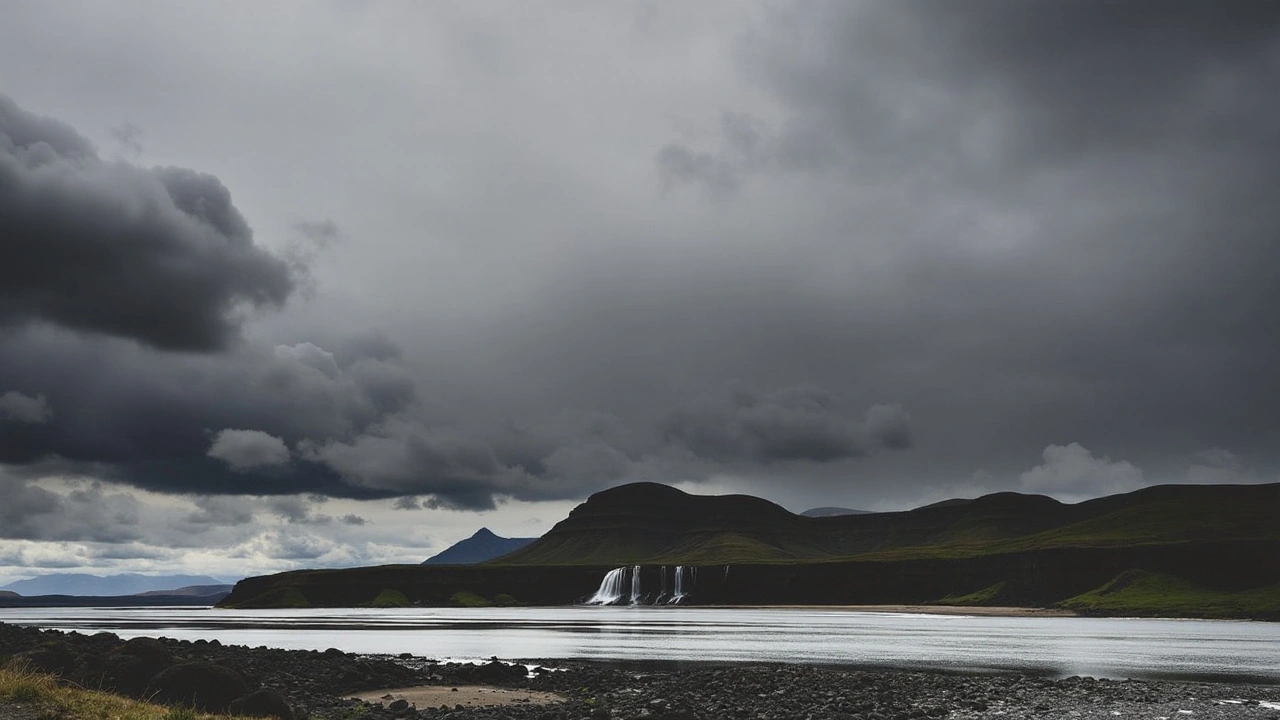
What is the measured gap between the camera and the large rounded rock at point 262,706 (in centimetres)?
2939

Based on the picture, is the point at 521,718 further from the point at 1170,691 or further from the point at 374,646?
the point at 374,646

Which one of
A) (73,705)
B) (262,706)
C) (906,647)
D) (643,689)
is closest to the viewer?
(73,705)

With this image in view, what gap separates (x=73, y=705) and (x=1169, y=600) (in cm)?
18339

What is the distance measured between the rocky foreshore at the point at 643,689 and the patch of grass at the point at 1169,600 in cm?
12492

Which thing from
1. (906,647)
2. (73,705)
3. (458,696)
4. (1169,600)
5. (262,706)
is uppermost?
(73,705)

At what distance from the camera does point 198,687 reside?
1268 inches

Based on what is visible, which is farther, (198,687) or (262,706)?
(198,687)

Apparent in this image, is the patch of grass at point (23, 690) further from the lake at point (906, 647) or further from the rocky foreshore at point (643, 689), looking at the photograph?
the lake at point (906, 647)

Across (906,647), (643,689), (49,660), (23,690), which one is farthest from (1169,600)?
(23,690)

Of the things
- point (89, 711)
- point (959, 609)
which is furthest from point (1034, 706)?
point (959, 609)

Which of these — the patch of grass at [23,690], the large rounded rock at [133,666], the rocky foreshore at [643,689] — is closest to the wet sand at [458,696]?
the rocky foreshore at [643,689]

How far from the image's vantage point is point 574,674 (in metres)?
55.3

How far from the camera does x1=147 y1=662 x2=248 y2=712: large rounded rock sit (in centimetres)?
3158

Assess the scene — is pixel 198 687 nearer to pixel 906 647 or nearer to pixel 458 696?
pixel 458 696
